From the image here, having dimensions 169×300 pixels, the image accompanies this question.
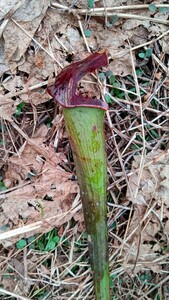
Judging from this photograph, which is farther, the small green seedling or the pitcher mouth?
the small green seedling

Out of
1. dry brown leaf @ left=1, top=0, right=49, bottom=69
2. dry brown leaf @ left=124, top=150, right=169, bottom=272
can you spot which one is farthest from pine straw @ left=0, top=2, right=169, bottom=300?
dry brown leaf @ left=1, top=0, right=49, bottom=69

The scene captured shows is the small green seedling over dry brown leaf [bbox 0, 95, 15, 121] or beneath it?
over

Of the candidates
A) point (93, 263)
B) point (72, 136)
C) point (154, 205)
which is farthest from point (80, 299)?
point (72, 136)

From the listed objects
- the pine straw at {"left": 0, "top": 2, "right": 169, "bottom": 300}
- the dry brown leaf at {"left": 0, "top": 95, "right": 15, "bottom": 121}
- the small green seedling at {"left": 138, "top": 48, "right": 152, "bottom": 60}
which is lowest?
the pine straw at {"left": 0, "top": 2, "right": 169, "bottom": 300}

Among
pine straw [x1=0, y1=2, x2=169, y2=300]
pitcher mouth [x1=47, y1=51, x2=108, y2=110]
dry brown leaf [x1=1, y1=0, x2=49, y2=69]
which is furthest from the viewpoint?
pine straw [x1=0, y1=2, x2=169, y2=300]

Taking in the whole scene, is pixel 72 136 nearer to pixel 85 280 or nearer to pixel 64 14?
pixel 64 14

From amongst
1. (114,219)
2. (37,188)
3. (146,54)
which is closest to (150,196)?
(114,219)

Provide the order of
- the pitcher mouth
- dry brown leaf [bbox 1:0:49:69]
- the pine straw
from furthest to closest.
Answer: the pine straw → dry brown leaf [bbox 1:0:49:69] → the pitcher mouth

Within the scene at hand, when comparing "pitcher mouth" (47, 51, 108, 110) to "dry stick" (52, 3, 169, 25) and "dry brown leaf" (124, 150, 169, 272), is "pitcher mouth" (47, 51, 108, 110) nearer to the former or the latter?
"dry stick" (52, 3, 169, 25)

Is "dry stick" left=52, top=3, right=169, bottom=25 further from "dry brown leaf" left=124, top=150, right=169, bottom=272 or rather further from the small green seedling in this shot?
"dry brown leaf" left=124, top=150, right=169, bottom=272

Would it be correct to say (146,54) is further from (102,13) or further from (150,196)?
(150,196)
